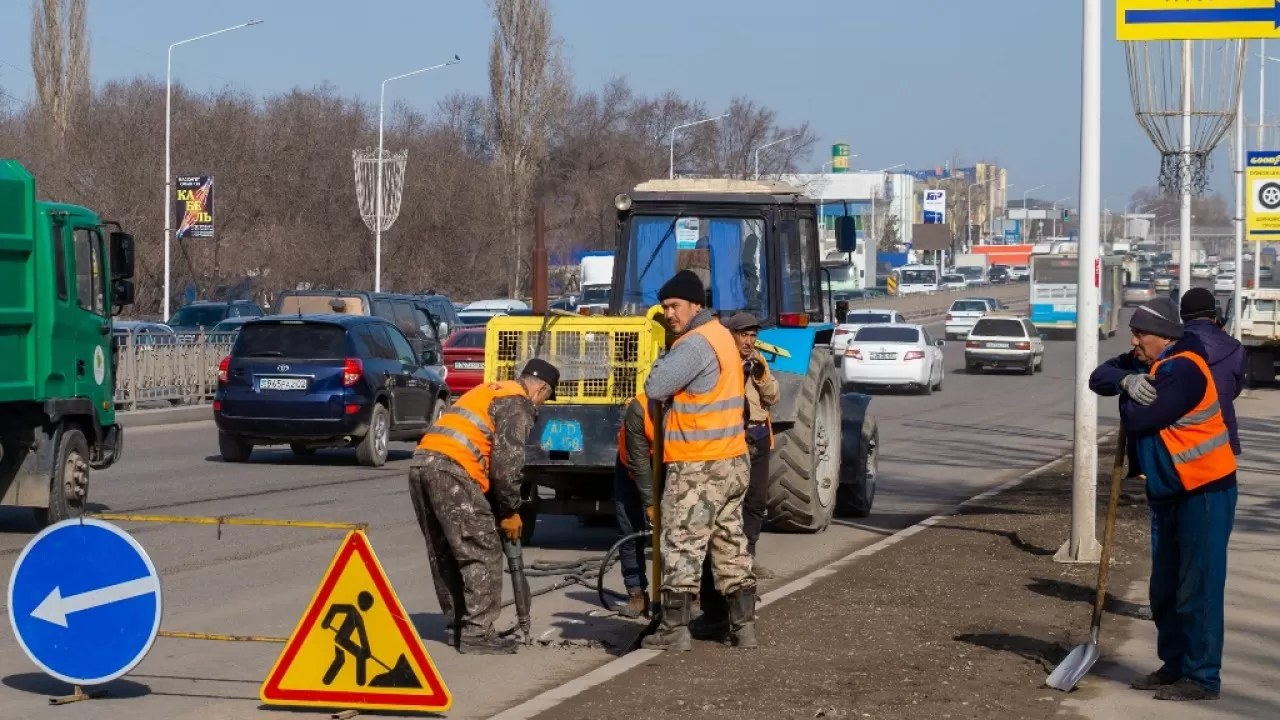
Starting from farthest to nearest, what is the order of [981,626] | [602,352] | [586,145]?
1. [586,145]
2. [602,352]
3. [981,626]

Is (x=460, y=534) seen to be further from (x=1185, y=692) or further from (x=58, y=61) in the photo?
(x=58, y=61)

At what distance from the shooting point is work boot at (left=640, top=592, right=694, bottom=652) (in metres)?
8.66

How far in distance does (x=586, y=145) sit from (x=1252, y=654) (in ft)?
256

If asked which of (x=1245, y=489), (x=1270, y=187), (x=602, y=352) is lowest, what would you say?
(x=1245, y=489)

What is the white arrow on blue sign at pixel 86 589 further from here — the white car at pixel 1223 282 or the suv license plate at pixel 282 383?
the white car at pixel 1223 282

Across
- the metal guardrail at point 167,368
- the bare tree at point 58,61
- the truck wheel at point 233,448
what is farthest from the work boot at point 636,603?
the bare tree at point 58,61

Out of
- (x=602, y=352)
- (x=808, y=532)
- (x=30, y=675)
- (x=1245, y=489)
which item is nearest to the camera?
(x=30, y=675)

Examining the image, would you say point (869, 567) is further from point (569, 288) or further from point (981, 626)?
point (569, 288)

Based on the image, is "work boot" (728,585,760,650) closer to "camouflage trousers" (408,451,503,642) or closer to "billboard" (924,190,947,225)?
"camouflage trousers" (408,451,503,642)

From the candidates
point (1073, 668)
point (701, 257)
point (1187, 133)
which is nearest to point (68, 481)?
point (701, 257)

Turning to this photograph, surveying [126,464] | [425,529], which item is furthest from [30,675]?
[126,464]

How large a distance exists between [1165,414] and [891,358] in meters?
30.7

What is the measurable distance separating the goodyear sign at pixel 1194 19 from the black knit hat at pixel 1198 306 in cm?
342

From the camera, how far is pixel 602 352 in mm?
12742
